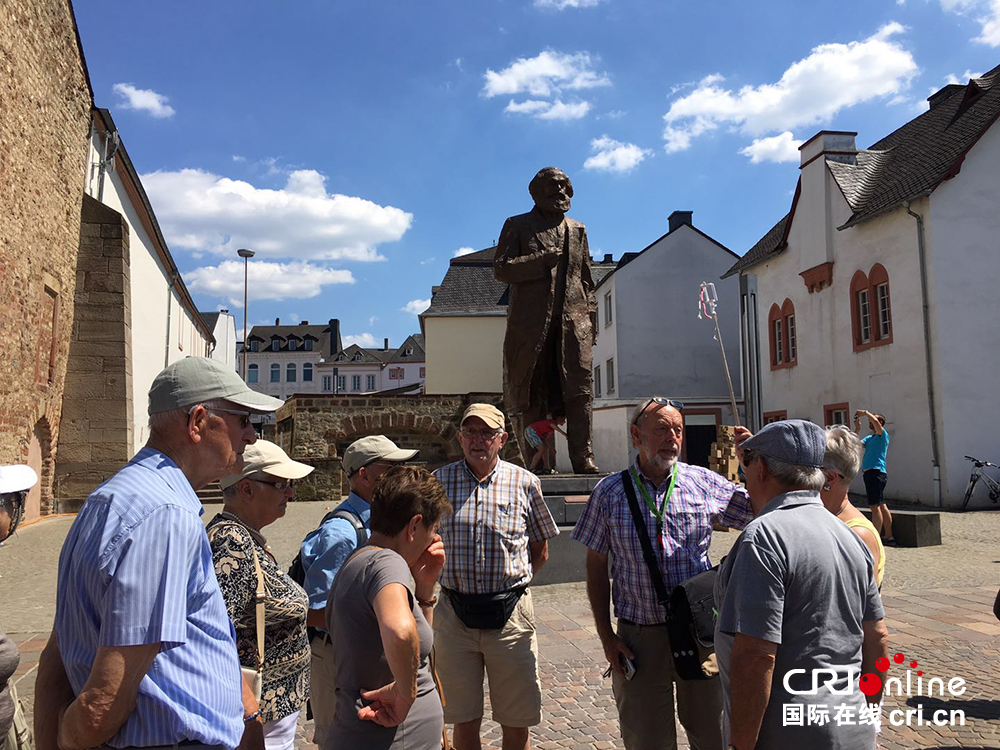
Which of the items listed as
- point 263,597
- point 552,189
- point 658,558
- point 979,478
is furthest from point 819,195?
point 263,597

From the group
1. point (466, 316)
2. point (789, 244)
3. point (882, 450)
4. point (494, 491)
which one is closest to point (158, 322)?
point (466, 316)

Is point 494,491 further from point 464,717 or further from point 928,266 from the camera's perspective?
point 928,266

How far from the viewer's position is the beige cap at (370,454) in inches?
140

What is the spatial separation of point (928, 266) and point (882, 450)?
28.1ft

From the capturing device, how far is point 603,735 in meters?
4.07

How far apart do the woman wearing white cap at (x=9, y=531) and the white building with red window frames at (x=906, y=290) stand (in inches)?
726

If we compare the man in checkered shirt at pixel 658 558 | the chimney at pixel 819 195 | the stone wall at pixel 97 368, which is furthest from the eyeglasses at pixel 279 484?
the chimney at pixel 819 195

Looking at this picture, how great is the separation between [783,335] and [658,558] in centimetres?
2316

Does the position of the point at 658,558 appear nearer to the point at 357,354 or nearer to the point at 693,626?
the point at 693,626

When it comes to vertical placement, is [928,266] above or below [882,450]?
above

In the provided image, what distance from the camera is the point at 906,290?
60.3 feet

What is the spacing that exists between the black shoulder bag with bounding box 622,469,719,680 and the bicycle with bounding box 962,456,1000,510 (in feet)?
54.2

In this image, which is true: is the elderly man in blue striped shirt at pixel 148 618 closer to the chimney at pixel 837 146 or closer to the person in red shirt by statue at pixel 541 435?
the person in red shirt by statue at pixel 541 435

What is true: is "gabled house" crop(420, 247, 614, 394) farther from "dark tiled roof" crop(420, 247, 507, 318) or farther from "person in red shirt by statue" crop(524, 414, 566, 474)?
"person in red shirt by statue" crop(524, 414, 566, 474)
